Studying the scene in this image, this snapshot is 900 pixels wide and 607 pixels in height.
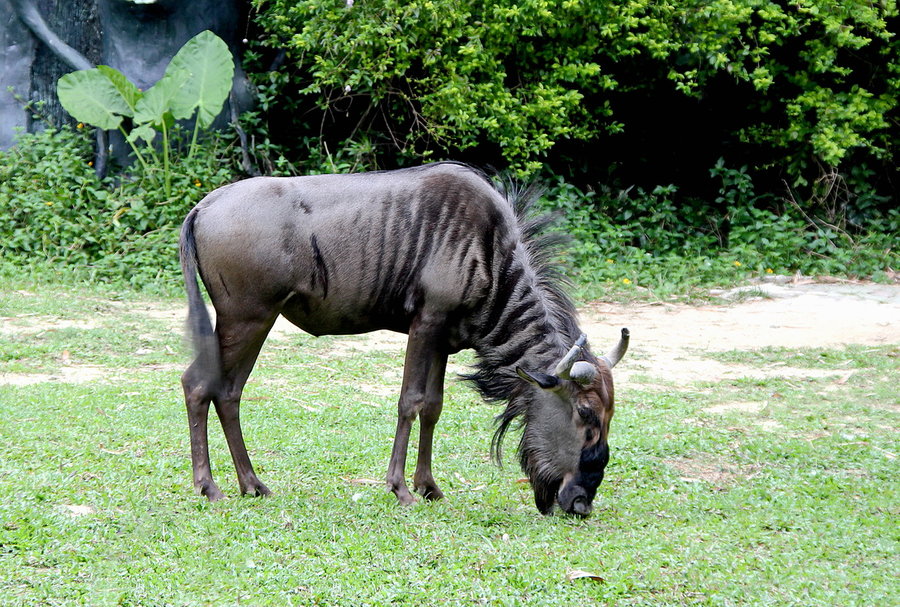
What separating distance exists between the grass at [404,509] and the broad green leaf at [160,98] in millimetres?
4962

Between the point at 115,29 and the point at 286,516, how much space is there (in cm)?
1050

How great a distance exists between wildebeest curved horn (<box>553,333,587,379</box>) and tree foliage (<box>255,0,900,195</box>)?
8254 mm

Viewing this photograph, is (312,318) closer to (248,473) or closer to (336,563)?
(248,473)

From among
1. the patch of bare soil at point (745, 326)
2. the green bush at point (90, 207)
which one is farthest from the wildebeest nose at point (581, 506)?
the green bush at point (90, 207)

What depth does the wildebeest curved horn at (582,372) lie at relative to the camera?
493 cm

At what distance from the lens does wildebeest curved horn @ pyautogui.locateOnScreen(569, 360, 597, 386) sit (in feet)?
16.2

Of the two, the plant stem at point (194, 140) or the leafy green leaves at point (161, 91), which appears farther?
the plant stem at point (194, 140)

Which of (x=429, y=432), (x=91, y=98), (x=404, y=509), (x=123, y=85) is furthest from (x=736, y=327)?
(x=91, y=98)

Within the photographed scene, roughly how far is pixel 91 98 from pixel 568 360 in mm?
9808

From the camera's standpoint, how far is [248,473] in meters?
5.21

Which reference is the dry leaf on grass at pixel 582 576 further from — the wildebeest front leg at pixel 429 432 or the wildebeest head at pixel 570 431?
the wildebeest front leg at pixel 429 432

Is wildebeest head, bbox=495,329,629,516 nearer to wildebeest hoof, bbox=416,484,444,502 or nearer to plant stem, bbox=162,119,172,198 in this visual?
wildebeest hoof, bbox=416,484,444,502

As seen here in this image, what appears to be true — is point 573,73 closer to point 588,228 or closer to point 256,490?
point 588,228

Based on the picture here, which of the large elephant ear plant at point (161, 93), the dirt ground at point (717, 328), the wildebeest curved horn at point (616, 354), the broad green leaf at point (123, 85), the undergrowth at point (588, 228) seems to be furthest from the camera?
the large elephant ear plant at point (161, 93)
